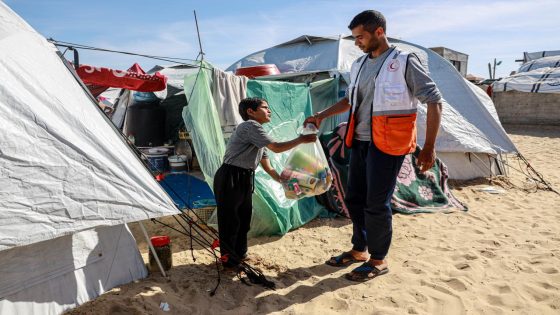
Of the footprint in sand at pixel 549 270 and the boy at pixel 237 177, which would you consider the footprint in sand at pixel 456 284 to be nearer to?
the footprint in sand at pixel 549 270

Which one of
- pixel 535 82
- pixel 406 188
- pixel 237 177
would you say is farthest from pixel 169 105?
pixel 535 82

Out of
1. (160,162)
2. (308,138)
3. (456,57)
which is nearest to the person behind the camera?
(308,138)

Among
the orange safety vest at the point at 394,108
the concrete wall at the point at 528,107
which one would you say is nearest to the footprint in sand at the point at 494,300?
the orange safety vest at the point at 394,108

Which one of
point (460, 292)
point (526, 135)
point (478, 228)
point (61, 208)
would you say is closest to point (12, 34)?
point (61, 208)

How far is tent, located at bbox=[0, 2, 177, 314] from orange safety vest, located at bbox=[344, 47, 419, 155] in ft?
4.78

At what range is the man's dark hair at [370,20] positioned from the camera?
2654 mm

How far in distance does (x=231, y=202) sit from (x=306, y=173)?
0.62m

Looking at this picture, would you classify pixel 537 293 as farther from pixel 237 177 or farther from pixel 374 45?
pixel 237 177

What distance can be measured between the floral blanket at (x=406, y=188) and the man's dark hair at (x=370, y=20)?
80.6 inches

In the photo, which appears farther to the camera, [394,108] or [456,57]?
[456,57]

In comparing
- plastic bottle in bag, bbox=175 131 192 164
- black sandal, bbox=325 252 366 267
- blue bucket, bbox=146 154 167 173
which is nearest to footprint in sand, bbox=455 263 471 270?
black sandal, bbox=325 252 366 267

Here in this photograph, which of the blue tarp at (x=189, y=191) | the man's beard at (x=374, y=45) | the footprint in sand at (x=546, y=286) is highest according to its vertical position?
the man's beard at (x=374, y=45)

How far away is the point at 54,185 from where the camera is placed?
216cm

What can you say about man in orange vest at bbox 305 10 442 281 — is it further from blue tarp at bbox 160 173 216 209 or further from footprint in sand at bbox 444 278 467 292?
blue tarp at bbox 160 173 216 209
